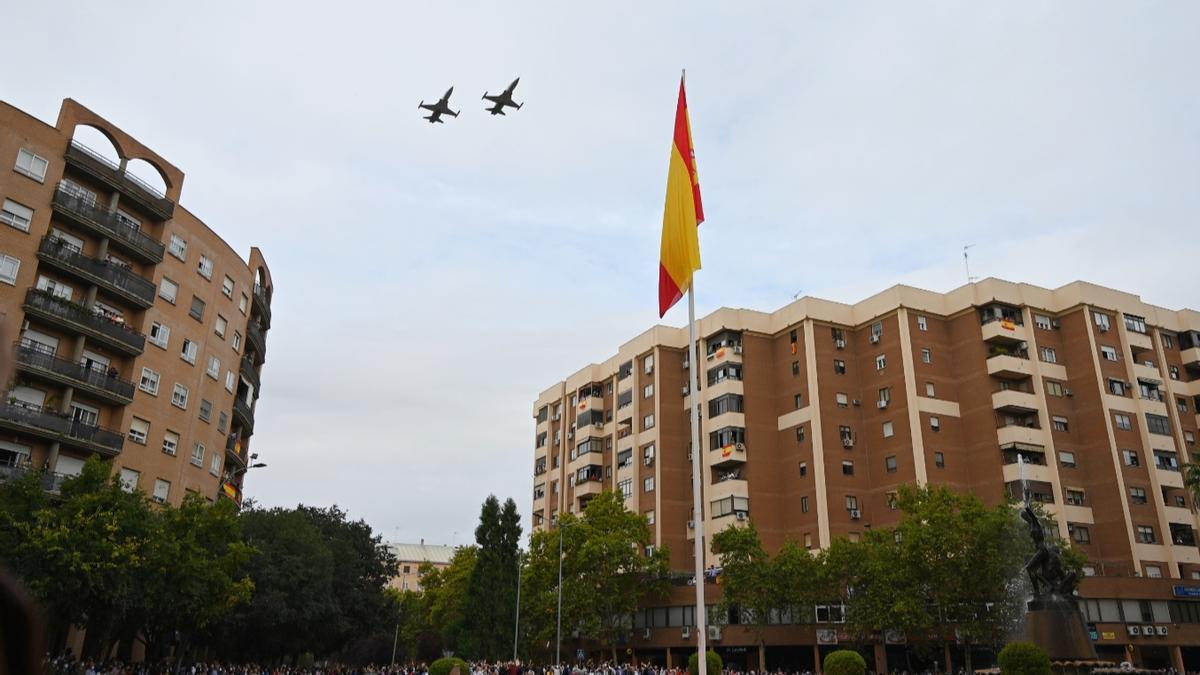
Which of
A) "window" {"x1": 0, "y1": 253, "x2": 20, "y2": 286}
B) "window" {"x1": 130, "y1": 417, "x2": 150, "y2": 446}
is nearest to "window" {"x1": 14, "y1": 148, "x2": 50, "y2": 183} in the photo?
"window" {"x1": 0, "y1": 253, "x2": 20, "y2": 286}

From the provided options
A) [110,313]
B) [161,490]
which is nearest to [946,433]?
[161,490]

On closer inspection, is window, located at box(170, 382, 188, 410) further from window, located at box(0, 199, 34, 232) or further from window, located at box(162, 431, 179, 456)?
window, located at box(0, 199, 34, 232)

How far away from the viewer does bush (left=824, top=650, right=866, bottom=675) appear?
40469 mm

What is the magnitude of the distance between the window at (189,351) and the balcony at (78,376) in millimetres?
5015

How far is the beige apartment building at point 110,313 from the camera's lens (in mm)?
41688

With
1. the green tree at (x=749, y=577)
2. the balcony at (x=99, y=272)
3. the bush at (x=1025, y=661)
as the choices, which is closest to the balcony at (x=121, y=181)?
the balcony at (x=99, y=272)

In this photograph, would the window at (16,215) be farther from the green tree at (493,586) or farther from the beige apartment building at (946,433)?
the beige apartment building at (946,433)

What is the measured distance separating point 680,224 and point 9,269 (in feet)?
118

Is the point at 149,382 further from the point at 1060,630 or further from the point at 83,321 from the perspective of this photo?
the point at 1060,630

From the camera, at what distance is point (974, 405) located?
213ft

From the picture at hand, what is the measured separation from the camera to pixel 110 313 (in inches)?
1821

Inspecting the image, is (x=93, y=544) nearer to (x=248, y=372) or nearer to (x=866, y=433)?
(x=248, y=372)

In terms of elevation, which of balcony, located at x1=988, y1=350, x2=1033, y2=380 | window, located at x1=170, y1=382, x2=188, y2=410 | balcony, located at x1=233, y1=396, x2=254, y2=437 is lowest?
window, located at x1=170, y1=382, x2=188, y2=410

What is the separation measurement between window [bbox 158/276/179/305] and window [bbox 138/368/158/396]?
4.36m
